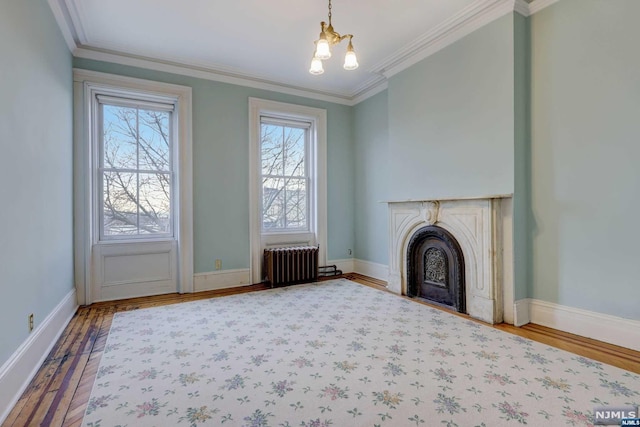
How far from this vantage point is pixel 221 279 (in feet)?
14.0

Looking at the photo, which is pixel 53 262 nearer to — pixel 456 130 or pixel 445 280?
pixel 445 280

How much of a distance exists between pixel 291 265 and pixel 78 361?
8.61 ft

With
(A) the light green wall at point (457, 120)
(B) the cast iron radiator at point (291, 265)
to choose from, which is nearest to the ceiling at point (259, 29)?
(A) the light green wall at point (457, 120)

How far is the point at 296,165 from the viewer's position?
16.3 ft

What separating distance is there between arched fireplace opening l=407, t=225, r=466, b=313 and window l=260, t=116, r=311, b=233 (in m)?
1.89

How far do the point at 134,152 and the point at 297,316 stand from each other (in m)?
2.89

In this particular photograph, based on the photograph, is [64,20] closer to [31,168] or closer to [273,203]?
[31,168]

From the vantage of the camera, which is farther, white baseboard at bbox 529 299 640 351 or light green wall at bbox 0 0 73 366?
white baseboard at bbox 529 299 640 351

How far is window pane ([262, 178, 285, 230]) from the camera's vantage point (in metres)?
4.73

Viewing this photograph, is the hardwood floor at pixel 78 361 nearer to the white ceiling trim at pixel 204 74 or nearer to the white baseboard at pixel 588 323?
the white baseboard at pixel 588 323

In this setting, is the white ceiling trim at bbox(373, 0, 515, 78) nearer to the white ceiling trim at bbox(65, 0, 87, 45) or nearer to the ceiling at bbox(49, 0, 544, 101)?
the ceiling at bbox(49, 0, 544, 101)

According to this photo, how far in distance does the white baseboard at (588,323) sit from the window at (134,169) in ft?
13.9

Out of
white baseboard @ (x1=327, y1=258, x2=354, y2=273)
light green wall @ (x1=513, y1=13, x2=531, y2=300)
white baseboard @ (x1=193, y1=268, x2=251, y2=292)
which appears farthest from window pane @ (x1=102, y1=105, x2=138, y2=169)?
light green wall @ (x1=513, y1=13, x2=531, y2=300)

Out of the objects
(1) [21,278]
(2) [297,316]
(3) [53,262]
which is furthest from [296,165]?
(1) [21,278]
